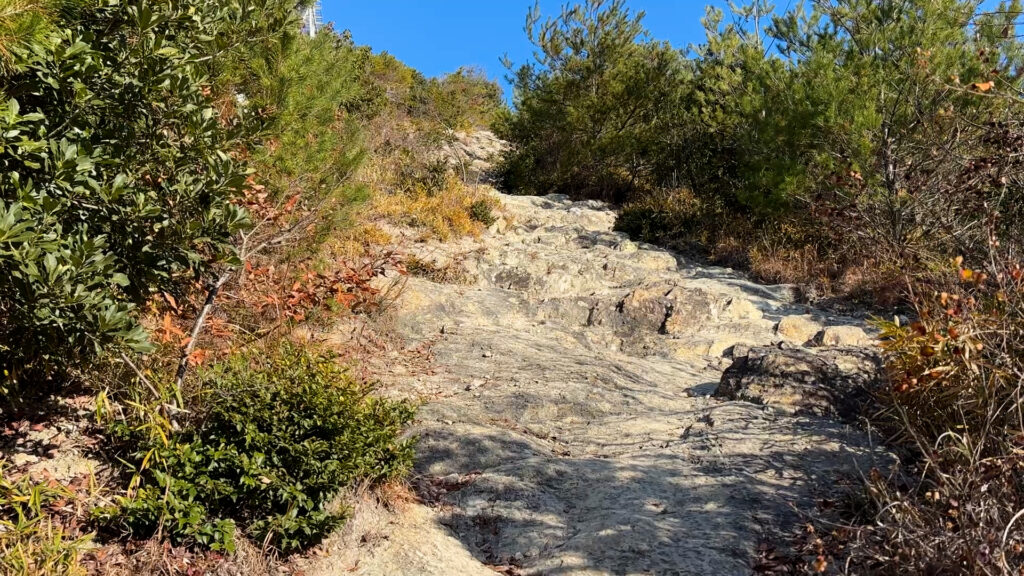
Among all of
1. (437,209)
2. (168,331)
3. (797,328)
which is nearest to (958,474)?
(168,331)

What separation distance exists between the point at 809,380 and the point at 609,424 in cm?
160

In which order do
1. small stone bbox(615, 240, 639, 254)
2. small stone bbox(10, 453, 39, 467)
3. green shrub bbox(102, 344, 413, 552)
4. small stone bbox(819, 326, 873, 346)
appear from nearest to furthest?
1. green shrub bbox(102, 344, 413, 552)
2. small stone bbox(10, 453, 39, 467)
3. small stone bbox(819, 326, 873, 346)
4. small stone bbox(615, 240, 639, 254)

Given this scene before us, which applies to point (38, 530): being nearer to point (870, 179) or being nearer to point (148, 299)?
point (148, 299)

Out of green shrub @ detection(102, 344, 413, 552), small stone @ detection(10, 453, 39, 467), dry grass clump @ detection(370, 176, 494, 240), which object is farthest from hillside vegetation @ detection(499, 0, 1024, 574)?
small stone @ detection(10, 453, 39, 467)

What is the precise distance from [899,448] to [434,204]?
8737 mm

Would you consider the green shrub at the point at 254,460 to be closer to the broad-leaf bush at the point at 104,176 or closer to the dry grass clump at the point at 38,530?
the dry grass clump at the point at 38,530

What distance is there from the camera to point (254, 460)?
3305 mm

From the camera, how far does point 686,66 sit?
14539 millimetres

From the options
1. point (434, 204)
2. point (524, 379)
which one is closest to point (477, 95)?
Result: point (434, 204)

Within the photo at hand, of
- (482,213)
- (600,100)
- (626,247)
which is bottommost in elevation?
(626,247)

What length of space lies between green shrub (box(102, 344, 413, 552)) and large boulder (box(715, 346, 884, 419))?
3151 mm

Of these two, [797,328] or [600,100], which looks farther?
[600,100]

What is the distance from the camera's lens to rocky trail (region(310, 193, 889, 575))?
3535 mm

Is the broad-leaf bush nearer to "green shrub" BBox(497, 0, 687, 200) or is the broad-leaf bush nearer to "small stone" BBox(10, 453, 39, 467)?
"small stone" BBox(10, 453, 39, 467)
